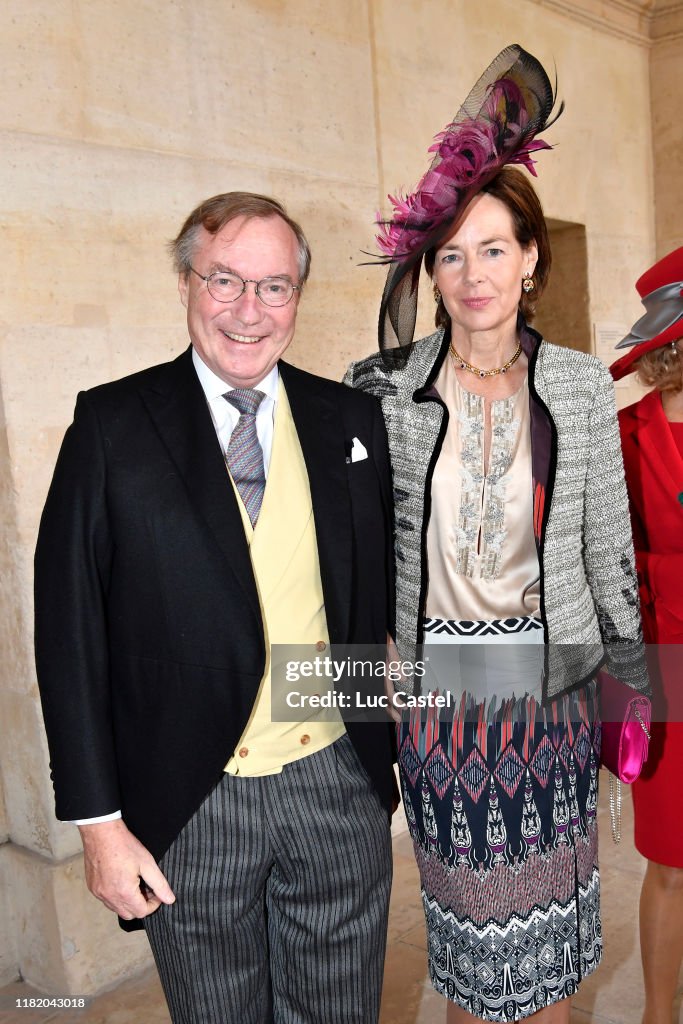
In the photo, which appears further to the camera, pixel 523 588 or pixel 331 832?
pixel 523 588

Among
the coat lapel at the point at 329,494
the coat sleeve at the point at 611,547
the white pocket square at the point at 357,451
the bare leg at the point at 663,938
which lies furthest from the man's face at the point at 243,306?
the bare leg at the point at 663,938

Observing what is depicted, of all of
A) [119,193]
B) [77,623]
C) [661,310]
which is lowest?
[77,623]

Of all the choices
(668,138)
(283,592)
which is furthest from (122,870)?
(668,138)

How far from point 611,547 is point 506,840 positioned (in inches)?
27.2

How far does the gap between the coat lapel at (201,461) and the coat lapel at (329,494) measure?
0.17 metres

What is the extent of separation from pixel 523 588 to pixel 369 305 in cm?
228

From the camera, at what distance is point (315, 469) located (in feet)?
6.18

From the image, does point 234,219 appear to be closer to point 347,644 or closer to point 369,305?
point 347,644

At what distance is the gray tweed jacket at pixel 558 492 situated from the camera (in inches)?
82.6

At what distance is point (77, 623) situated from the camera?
1699 millimetres

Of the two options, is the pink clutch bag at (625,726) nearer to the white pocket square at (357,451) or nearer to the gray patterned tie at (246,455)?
the white pocket square at (357,451)

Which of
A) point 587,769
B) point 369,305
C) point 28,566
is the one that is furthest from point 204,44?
point 587,769

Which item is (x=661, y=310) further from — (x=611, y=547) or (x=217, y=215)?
(x=217, y=215)

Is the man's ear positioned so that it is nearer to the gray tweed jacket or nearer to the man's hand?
the gray tweed jacket
